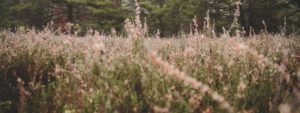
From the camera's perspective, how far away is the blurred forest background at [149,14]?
17922 millimetres

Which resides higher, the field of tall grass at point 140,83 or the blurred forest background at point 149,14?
the field of tall grass at point 140,83

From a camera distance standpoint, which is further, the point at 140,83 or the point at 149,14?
the point at 149,14

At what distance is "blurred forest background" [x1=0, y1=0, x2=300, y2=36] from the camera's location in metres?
17.9

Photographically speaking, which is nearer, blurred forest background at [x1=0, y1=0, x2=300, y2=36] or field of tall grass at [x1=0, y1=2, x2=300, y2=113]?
field of tall grass at [x1=0, y1=2, x2=300, y2=113]

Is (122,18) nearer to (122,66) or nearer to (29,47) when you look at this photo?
(29,47)

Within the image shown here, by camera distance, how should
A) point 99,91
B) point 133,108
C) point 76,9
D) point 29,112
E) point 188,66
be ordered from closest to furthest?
1. point 133,108
2. point 99,91
3. point 29,112
4. point 188,66
5. point 76,9

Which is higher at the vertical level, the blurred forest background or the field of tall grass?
the field of tall grass

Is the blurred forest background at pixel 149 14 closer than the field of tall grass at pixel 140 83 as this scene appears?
No

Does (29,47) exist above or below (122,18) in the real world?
above

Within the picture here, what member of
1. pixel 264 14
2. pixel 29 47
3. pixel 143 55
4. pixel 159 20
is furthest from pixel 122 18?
pixel 143 55

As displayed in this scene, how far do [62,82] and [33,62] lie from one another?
119cm

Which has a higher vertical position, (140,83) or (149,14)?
(140,83)

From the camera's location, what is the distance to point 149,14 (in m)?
24.8

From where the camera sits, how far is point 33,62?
5.26 m
